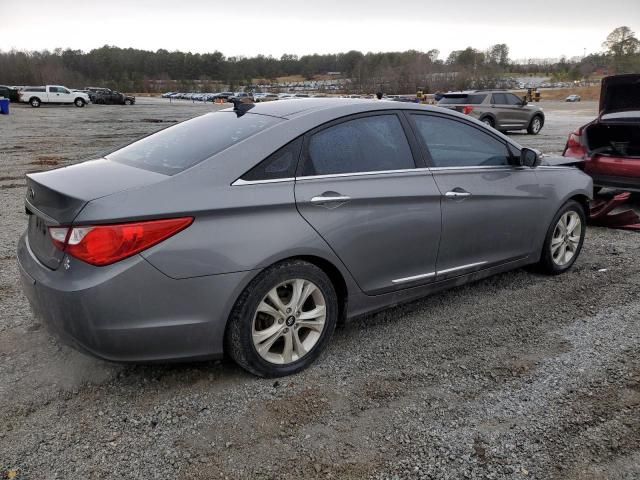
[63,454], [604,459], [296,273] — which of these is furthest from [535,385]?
[63,454]

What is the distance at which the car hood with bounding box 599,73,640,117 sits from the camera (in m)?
7.21

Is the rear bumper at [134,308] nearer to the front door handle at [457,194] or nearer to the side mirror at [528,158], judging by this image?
the front door handle at [457,194]

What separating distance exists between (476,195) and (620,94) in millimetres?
4934

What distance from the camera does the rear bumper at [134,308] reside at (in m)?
2.54

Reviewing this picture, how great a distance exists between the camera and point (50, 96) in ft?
148

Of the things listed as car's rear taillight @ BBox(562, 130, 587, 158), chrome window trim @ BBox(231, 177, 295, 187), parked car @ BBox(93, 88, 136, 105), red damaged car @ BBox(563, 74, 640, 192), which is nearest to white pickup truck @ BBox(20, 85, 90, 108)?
parked car @ BBox(93, 88, 136, 105)

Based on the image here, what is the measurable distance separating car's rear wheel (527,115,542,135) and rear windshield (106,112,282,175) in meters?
18.6

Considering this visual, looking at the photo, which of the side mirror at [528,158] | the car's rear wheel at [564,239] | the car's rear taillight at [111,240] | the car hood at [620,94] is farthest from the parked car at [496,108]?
the car's rear taillight at [111,240]

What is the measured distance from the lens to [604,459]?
243 cm

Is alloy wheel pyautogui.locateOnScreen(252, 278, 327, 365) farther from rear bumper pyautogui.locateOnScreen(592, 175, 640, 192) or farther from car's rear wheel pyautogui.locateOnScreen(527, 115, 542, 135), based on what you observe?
car's rear wheel pyautogui.locateOnScreen(527, 115, 542, 135)

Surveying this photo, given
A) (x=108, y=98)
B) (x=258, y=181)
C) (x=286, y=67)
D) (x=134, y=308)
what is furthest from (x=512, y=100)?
(x=286, y=67)

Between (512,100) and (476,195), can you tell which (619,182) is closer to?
(476,195)

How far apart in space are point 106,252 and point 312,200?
1.12 metres

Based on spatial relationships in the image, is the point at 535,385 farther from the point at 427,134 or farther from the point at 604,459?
the point at 427,134
